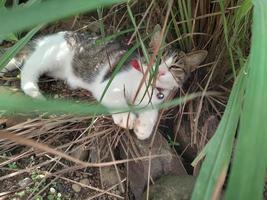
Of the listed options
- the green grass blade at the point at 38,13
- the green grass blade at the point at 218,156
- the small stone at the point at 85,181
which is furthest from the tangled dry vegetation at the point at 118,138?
the green grass blade at the point at 38,13

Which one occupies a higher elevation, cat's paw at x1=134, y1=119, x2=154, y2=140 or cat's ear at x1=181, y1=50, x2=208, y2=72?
cat's ear at x1=181, y1=50, x2=208, y2=72

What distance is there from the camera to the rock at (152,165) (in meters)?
1.21

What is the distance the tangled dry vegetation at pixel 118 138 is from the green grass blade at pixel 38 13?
2.28 feet

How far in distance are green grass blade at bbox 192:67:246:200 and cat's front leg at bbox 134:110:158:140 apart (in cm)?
47

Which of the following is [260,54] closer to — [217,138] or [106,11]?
[217,138]

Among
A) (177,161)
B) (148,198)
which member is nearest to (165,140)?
(177,161)

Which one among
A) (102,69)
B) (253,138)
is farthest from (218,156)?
(102,69)

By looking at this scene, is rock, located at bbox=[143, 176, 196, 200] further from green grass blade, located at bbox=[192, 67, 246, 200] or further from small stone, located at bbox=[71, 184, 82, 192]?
green grass blade, located at bbox=[192, 67, 246, 200]

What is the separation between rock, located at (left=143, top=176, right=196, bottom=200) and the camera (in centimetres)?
113

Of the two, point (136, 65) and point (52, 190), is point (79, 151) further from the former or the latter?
point (136, 65)

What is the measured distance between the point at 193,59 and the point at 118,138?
307 millimetres

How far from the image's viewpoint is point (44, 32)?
1484mm

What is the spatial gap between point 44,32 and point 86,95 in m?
0.27

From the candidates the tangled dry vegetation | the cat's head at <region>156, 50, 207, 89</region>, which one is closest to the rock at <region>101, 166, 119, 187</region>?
the tangled dry vegetation
